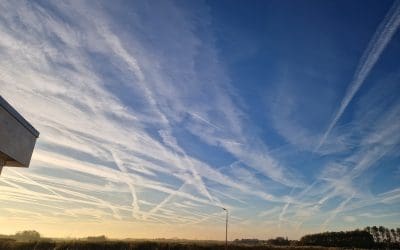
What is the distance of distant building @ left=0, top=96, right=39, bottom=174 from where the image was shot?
8734 millimetres

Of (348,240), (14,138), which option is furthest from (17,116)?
(348,240)

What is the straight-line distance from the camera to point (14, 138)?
9383 mm

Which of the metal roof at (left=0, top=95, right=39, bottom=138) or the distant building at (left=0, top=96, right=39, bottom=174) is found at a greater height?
the metal roof at (left=0, top=95, right=39, bottom=138)

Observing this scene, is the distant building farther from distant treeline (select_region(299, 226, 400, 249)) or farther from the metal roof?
distant treeline (select_region(299, 226, 400, 249))

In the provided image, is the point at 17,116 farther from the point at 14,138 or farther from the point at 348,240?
the point at 348,240

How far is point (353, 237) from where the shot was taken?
132875 mm

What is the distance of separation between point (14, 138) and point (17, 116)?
0.67m

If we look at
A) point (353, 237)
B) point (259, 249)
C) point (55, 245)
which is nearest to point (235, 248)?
point (259, 249)

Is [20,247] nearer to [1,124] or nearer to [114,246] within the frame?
[114,246]

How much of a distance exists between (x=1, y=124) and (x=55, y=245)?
56.3 m

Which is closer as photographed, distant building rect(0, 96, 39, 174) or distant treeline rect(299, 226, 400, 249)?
distant building rect(0, 96, 39, 174)

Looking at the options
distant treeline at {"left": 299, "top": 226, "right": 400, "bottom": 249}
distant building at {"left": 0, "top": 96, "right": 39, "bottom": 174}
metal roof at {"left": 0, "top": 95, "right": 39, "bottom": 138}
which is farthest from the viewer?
distant treeline at {"left": 299, "top": 226, "right": 400, "bottom": 249}

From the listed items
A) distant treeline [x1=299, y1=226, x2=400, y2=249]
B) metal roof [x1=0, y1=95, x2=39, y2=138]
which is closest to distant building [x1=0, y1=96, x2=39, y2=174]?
metal roof [x1=0, y1=95, x2=39, y2=138]

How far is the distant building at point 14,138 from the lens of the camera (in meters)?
8.73
